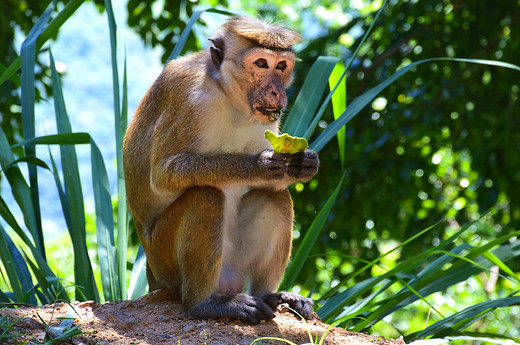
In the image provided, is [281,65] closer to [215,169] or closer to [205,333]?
[215,169]

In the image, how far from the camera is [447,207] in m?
7.82

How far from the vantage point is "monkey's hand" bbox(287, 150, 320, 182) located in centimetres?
357

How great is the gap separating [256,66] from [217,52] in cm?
30

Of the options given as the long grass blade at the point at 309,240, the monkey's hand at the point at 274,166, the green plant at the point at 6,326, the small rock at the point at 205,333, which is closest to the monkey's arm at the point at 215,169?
the monkey's hand at the point at 274,166

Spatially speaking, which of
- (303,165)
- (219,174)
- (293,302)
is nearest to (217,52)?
(219,174)

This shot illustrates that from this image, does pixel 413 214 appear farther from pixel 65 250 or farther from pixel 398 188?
pixel 65 250

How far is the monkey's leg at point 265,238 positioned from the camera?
3844 mm

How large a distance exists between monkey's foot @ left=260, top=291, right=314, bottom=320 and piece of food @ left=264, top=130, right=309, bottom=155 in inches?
31.9

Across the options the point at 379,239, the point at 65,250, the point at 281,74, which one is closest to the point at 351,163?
the point at 379,239

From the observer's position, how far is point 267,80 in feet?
12.4

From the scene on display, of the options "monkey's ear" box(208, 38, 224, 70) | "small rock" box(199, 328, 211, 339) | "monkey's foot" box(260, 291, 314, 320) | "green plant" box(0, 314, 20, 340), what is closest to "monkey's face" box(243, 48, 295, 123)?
"monkey's ear" box(208, 38, 224, 70)

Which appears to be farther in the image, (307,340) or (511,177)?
(511,177)

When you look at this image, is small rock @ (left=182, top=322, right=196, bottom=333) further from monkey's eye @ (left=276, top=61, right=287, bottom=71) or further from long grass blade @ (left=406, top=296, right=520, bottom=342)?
monkey's eye @ (left=276, top=61, right=287, bottom=71)

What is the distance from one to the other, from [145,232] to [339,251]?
3.31 meters
